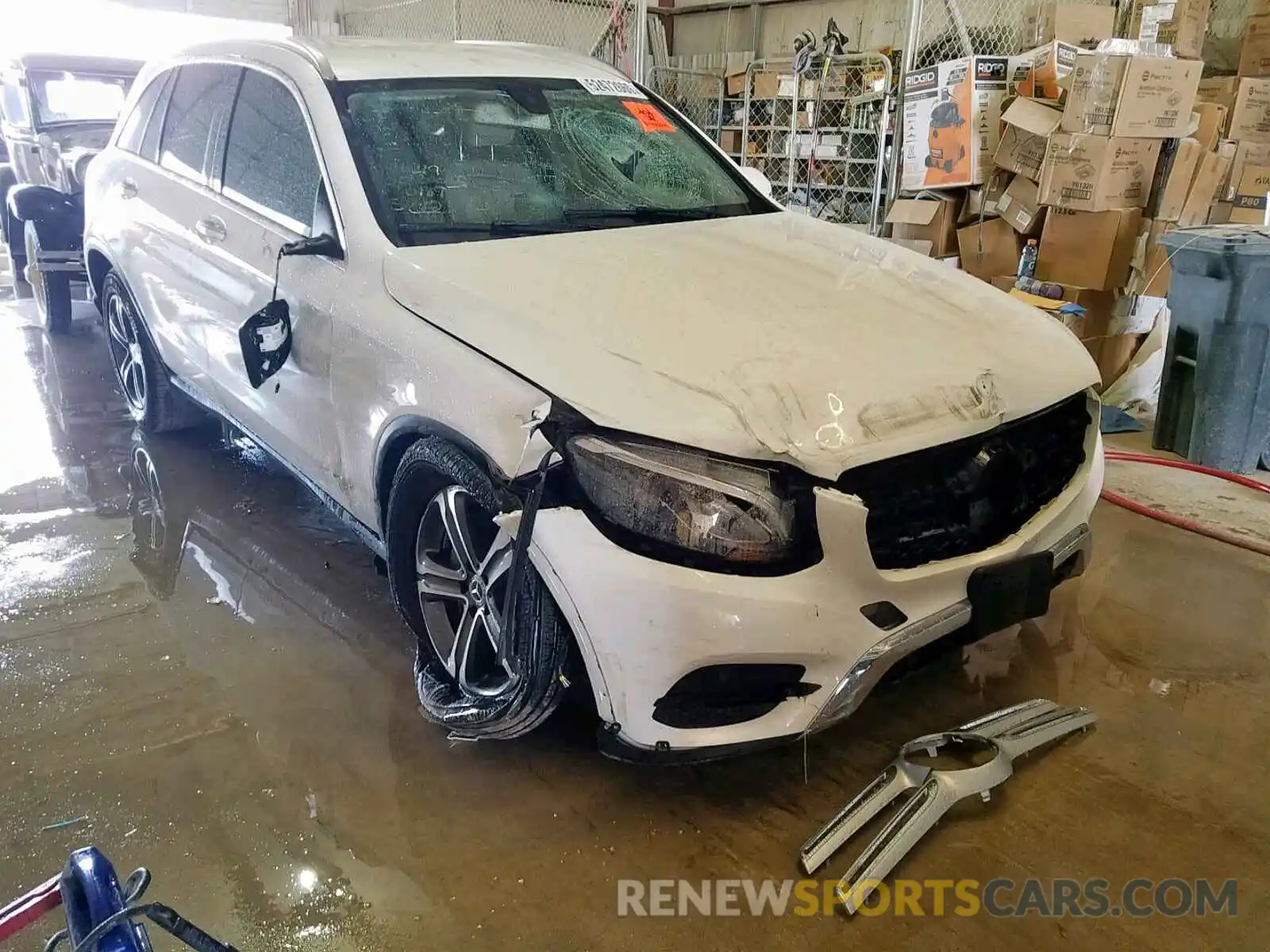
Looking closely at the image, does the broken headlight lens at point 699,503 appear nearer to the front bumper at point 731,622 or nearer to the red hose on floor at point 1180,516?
the front bumper at point 731,622

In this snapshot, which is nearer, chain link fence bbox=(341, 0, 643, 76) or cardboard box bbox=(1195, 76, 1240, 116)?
cardboard box bbox=(1195, 76, 1240, 116)

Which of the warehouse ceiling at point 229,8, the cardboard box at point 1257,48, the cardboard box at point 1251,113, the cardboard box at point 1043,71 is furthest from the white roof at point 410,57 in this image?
the warehouse ceiling at point 229,8

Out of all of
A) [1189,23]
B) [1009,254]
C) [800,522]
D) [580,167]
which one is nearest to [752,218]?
[580,167]

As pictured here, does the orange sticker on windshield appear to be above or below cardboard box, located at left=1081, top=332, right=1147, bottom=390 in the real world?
above

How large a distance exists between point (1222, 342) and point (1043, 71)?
2.66 metres

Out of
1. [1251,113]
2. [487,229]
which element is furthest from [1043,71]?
[487,229]

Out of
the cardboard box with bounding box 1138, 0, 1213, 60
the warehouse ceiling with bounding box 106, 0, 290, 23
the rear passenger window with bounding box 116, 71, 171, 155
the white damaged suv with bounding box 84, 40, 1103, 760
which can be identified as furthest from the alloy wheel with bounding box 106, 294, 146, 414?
the warehouse ceiling with bounding box 106, 0, 290, 23

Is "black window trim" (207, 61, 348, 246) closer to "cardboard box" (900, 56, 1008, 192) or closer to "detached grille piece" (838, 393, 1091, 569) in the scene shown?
"detached grille piece" (838, 393, 1091, 569)

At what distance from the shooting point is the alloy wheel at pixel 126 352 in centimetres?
420

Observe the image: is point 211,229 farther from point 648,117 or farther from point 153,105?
point 648,117

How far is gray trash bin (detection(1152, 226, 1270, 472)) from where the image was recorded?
4.02m

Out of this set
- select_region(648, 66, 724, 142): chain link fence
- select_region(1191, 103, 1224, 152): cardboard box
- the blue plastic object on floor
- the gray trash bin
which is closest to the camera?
the gray trash bin

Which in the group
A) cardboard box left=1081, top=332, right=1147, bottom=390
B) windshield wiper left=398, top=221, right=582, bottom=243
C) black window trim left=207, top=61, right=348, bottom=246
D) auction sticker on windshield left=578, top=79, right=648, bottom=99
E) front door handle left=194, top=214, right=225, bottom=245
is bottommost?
cardboard box left=1081, top=332, right=1147, bottom=390

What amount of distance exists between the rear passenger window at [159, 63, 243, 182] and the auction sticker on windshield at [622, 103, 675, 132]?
1.31 m
